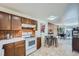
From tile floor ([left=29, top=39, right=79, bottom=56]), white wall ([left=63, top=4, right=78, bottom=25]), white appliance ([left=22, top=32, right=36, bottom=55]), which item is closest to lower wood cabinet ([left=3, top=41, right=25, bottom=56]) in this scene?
white appliance ([left=22, top=32, right=36, bottom=55])

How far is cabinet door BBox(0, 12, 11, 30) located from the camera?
8.25 feet

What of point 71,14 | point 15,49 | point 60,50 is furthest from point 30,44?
point 71,14

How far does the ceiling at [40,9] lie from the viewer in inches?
98.3

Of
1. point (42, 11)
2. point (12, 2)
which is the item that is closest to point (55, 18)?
point (42, 11)

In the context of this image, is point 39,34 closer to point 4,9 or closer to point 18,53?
point 18,53

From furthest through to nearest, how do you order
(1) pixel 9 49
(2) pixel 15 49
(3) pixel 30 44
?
(3) pixel 30 44
(2) pixel 15 49
(1) pixel 9 49

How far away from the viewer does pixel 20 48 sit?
2.77m

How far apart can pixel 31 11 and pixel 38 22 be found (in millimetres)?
377

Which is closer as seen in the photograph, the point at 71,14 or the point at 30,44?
the point at 71,14

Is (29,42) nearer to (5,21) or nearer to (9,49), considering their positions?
(9,49)

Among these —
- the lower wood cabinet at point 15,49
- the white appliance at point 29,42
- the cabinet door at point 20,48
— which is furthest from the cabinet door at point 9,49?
the white appliance at point 29,42

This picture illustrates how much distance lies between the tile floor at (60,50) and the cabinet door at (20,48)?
0.91ft

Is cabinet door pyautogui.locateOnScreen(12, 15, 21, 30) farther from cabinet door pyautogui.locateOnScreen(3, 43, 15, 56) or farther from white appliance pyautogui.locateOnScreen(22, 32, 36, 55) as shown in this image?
cabinet door pyautogui.locateOnScreen(3, 43, 15, 56)

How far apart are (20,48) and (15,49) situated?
0.13 meters
